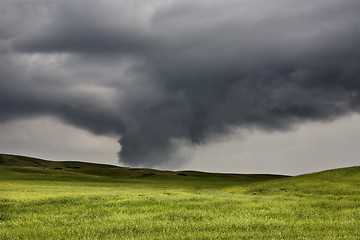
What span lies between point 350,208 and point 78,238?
2205 cm

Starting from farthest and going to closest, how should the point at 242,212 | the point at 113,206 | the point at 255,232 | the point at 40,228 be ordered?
the point at 113,206
the point at 242,212
the point at 40,228
the point at 255,232

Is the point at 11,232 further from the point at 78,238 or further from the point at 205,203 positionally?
the point at 205,203

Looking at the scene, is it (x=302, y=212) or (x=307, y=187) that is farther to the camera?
(x=307, y=187)

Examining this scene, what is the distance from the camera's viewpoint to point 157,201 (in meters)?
33.8

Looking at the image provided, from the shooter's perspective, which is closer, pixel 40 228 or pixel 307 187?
pixel 40 228

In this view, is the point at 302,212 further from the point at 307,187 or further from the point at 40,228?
the point at 307,187

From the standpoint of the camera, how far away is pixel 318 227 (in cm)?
2316

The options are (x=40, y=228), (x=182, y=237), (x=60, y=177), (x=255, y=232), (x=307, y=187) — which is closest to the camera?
(x=182, y=237)

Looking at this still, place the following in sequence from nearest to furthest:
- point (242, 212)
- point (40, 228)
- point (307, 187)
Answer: point (40, 228), point (242, 212), point (307, 187)

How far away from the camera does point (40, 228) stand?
2308 centimetres

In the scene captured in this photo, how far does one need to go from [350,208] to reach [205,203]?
37.8ft

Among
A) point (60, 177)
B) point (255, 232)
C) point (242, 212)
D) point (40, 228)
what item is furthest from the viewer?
point (60, 177)

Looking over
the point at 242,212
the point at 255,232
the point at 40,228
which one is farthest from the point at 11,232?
the point at 242,212

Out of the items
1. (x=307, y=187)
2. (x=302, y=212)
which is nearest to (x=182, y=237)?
(x=302, y=212)
